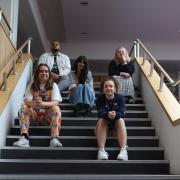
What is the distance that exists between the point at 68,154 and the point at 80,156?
125 mm

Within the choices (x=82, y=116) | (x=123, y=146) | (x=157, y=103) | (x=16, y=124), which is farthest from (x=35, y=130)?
(x=157, y=103)

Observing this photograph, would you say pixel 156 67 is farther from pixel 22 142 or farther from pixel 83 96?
pixel 22 142

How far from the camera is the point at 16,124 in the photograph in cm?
488

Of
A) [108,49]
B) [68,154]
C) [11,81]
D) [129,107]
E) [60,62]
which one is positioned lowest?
[68,154]

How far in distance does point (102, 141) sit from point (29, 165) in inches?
31.3

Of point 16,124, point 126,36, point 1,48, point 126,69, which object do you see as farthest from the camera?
point 126,36

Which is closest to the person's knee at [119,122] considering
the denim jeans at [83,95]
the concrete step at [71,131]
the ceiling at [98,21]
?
the concrete step at [71,131]

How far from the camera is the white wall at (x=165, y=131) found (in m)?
3.72

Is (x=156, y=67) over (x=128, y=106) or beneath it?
over

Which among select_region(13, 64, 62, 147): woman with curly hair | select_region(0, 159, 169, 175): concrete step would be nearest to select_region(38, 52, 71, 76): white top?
select_region(13, 64, 62, 147): woman with curly hair

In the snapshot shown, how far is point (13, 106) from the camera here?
493cm

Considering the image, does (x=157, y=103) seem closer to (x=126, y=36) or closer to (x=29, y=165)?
(x=29, y=165)

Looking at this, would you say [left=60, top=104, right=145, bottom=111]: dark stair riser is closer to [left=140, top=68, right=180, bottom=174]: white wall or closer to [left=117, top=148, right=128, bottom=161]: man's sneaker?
[left=140, top=68, right=180, bottom=174]: white wall

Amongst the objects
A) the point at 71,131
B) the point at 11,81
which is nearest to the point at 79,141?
the point at 71,131
